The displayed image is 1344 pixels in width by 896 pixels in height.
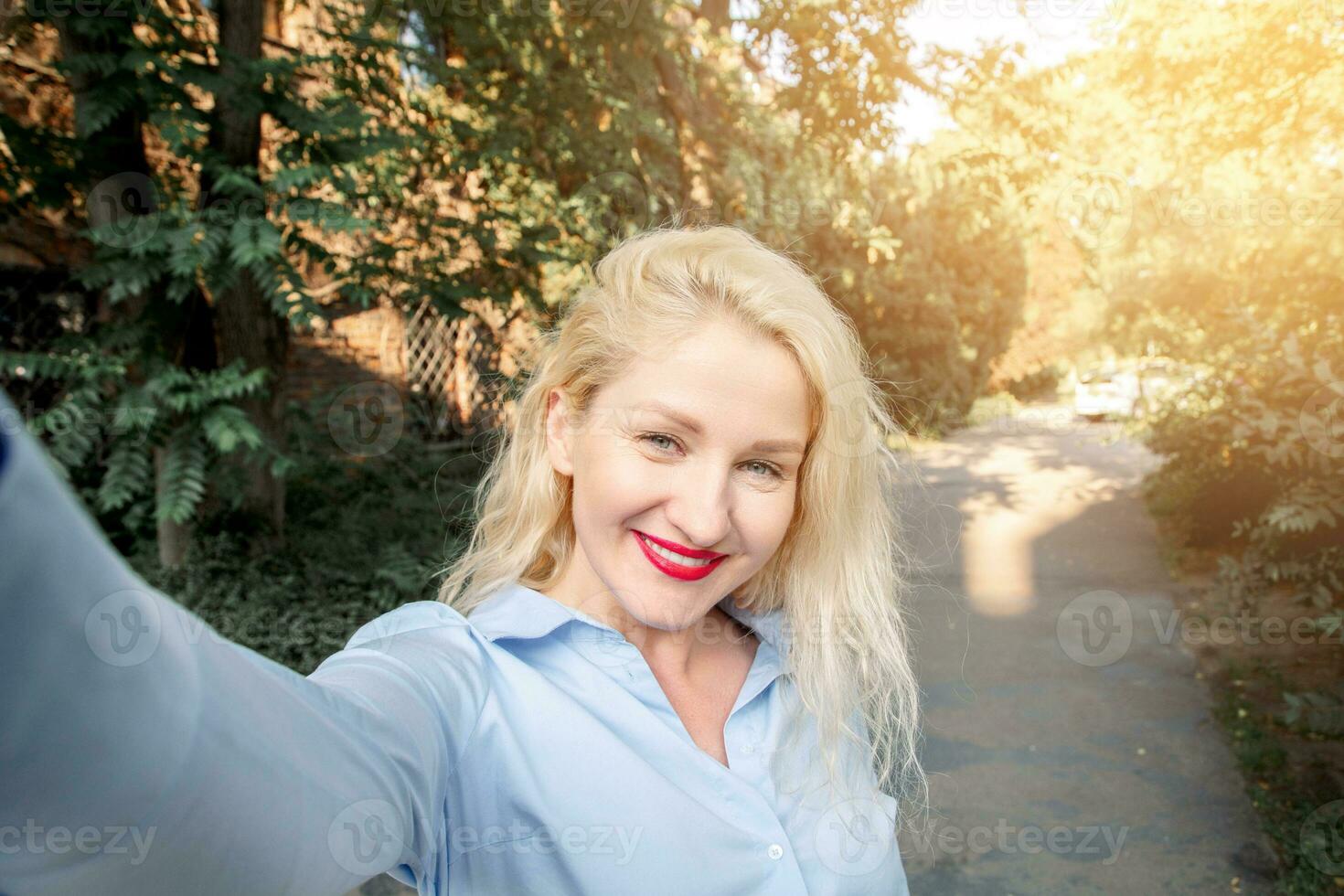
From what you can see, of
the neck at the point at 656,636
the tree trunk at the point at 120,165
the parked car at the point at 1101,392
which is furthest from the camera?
the parked car at the point at 1101,392

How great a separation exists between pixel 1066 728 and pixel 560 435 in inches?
173

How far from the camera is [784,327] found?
1462 millimetres

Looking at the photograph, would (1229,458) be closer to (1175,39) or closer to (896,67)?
(1175,39)

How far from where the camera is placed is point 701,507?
4.27 feet

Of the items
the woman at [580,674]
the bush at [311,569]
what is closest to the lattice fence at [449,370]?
the bush at [311,569]

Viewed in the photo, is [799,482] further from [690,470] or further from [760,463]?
[690,470]

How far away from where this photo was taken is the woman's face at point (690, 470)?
1326mm

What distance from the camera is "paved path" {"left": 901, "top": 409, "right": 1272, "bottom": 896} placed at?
11.8 ft

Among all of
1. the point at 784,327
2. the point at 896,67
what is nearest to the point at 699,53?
the point at 896,67

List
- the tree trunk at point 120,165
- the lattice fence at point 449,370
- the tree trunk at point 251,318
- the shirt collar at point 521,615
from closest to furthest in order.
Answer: the shirt collar at point 521,615 < the tree trunk at point 120,165 < the tree trunk at point 251,318 < the lattice fence at point 449,370

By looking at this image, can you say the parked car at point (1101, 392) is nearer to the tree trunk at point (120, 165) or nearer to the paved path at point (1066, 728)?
the paved path at point (1066, 728)

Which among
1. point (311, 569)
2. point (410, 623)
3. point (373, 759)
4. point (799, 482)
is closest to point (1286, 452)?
point (799, 482)

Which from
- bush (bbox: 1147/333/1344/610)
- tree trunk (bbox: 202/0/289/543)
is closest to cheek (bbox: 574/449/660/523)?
tree trunk (bbox: 202/0/289/543)

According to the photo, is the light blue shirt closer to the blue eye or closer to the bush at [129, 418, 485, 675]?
the blue eye
